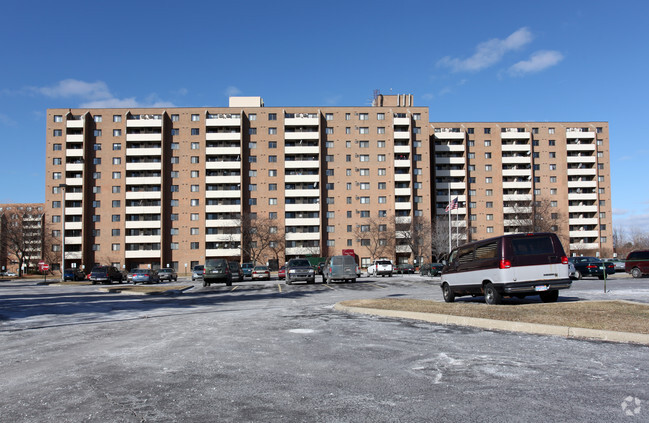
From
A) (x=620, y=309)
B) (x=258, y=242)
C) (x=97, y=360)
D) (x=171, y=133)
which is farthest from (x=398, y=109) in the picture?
(x=97, y=360)

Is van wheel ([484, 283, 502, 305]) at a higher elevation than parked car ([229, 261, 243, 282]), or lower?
higher

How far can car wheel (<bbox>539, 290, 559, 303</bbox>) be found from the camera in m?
14.0

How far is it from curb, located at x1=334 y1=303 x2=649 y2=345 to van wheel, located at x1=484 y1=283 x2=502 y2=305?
118 inches

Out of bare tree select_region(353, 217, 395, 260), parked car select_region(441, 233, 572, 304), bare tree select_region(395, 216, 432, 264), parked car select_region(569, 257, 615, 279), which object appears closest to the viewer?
parked car select_region(441, 233, 572, 304)

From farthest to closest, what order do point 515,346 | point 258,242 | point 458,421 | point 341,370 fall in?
point 258,242
point 515,346
point 341,370
point 458,421

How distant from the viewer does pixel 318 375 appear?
20.6ft

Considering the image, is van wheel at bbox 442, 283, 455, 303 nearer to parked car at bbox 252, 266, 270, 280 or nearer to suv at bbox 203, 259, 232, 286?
suv at bbox 203, 259, 232, 286

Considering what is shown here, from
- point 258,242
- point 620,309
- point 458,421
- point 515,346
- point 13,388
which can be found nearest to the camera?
point 458,421

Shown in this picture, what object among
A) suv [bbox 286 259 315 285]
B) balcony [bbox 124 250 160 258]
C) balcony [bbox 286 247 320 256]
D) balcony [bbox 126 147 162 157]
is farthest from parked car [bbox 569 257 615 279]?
balcony [bbox 126 147 162 157]

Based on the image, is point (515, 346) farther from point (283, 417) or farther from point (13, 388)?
point (13, 388)

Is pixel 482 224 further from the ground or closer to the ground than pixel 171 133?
closer to the ground

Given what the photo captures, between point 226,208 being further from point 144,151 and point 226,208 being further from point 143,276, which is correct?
point 143,276

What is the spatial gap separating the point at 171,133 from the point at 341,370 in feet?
275

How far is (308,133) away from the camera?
84.4 m
